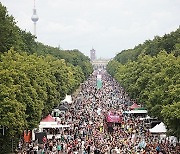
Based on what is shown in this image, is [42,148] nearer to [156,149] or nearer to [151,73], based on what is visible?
[156,149]

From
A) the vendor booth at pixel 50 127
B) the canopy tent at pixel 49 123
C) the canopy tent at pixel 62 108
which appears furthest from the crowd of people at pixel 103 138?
the canopy tent at pixel 49 123

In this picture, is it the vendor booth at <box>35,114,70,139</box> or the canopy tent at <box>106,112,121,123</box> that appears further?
the canopy tent at <box>106,112,121,123</box>

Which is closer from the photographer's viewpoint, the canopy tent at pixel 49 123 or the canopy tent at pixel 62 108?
Answer: the canopy tent at pixel 49 123

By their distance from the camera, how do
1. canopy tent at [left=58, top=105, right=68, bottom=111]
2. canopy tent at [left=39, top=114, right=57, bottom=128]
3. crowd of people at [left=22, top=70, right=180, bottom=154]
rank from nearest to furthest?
crowd of people at [left=22, top=70, right=180, bottom=154] < canopy tent at [left=39, top=114, right=57, bottom=128] < canopy tent at [left=58, top=105, right=68, bottom=111]

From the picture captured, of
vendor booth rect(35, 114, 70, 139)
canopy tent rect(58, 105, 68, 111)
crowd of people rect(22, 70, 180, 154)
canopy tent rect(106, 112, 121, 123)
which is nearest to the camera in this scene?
crowd of people rect(22, 70, 180, 154)

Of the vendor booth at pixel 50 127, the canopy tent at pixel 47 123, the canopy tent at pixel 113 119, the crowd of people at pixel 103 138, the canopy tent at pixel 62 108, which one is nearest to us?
the crowd of people at pixel 103 138

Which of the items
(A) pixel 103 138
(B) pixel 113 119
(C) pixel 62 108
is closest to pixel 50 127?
(A) pixel 103 138

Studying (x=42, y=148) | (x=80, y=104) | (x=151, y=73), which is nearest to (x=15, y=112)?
(x=42, y=148)

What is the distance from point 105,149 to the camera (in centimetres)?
4134

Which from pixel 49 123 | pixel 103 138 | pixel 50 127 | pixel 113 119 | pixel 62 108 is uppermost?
pixel 62 108

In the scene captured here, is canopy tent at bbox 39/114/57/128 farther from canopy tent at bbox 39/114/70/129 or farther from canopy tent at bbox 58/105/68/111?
canopy tent at bbox 58/105/68/111

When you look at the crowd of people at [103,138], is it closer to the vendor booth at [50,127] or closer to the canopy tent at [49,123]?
the vendor booth at [50,127]

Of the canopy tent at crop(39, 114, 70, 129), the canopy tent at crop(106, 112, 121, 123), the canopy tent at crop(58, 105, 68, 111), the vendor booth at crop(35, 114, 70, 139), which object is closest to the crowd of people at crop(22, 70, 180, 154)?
the canopy tent at crop(106, 112, 121, 123)

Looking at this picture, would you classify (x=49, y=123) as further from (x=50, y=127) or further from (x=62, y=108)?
(x=62, y=108)
